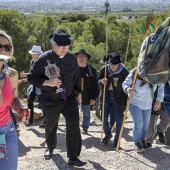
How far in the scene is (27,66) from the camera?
1026 inches

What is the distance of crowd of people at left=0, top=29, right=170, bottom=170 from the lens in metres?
3.21

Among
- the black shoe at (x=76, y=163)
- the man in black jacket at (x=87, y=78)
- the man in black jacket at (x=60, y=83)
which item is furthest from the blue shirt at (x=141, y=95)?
the black shoe at (x=76, y=163)

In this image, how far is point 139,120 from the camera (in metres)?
5.35

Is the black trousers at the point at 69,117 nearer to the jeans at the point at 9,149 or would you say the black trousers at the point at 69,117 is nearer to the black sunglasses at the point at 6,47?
the jeans at the point at 9,149

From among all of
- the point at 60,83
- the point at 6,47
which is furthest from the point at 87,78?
the point at 6,47

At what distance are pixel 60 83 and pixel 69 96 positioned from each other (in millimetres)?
325

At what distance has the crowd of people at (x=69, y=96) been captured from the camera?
3213 millimetres

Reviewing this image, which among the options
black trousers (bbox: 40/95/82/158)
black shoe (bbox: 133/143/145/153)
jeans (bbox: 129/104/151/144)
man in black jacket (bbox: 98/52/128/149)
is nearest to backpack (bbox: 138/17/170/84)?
black trousers (bbox: 40/95/82/158)

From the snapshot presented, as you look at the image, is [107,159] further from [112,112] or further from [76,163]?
[112,112]

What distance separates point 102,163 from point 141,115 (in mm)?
1094

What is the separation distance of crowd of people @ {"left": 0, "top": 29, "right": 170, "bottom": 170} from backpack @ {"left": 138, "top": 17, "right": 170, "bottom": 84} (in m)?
1.37

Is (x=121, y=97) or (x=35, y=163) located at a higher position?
(x=121, y=97)

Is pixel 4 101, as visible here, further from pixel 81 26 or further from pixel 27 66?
pixel 81 26

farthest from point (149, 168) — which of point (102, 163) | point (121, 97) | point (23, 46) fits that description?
point (23, 46)
